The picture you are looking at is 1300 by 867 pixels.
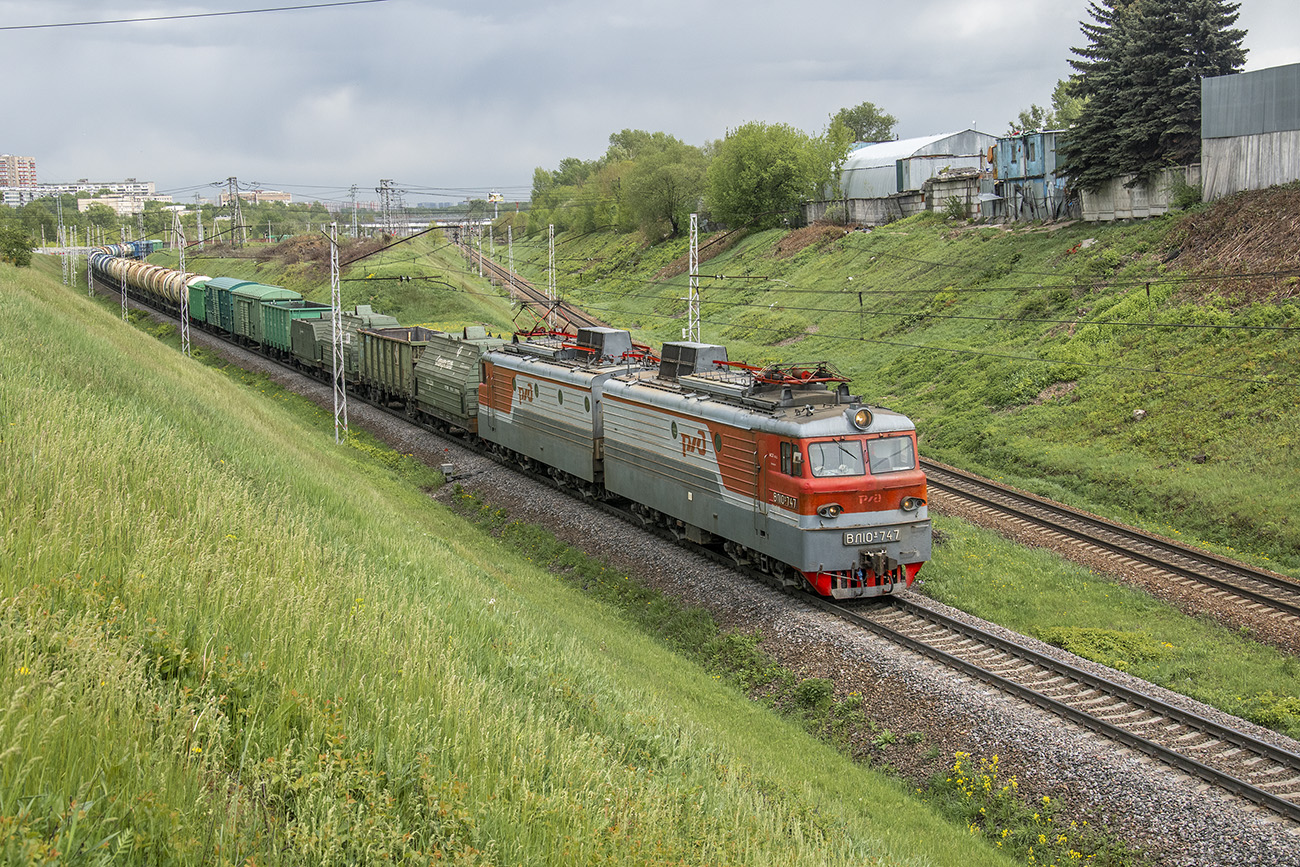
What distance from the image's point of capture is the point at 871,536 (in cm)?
1698

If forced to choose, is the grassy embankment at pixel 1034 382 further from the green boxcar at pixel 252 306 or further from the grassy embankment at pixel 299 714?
the green boxcar at pixel 252 306

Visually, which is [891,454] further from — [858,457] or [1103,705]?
[1103,705]

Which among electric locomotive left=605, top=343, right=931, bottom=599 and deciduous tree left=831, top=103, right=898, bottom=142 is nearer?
electric locomotive left=605, top=343, right=931, bottom=599

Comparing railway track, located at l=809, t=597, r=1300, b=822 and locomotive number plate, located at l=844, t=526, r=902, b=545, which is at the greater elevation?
locomotive number plate, located at l=844, t=526, r=902, b=545

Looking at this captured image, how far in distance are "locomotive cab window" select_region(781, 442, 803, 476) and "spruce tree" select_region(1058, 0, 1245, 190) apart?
29997 mm

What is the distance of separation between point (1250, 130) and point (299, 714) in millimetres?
39588

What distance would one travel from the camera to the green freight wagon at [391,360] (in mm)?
35688

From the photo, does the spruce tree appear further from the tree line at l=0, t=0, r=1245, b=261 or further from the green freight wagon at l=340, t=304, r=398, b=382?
the green freight wagon at l=340, t=304, r=398, b=382

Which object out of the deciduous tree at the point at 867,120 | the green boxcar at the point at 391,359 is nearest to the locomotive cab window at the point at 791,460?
the green boxcar at the point at 391,359

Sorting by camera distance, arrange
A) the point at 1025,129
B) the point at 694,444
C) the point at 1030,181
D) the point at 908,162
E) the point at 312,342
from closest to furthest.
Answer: the point at 694,444 → the point at 312,342 → the point at 1030,181 → the point at 908,162 → the point at 1025,129

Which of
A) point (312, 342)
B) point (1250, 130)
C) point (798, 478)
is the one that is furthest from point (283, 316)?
point (1250, 130)

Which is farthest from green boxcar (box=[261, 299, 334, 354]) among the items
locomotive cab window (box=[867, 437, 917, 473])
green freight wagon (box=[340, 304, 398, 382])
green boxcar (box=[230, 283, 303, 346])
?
locomotive cab window (box=[867, 437, 917, 473])

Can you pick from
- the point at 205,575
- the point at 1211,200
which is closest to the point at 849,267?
the point at 1211,200

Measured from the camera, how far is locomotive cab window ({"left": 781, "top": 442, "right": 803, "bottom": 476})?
16.9 m
